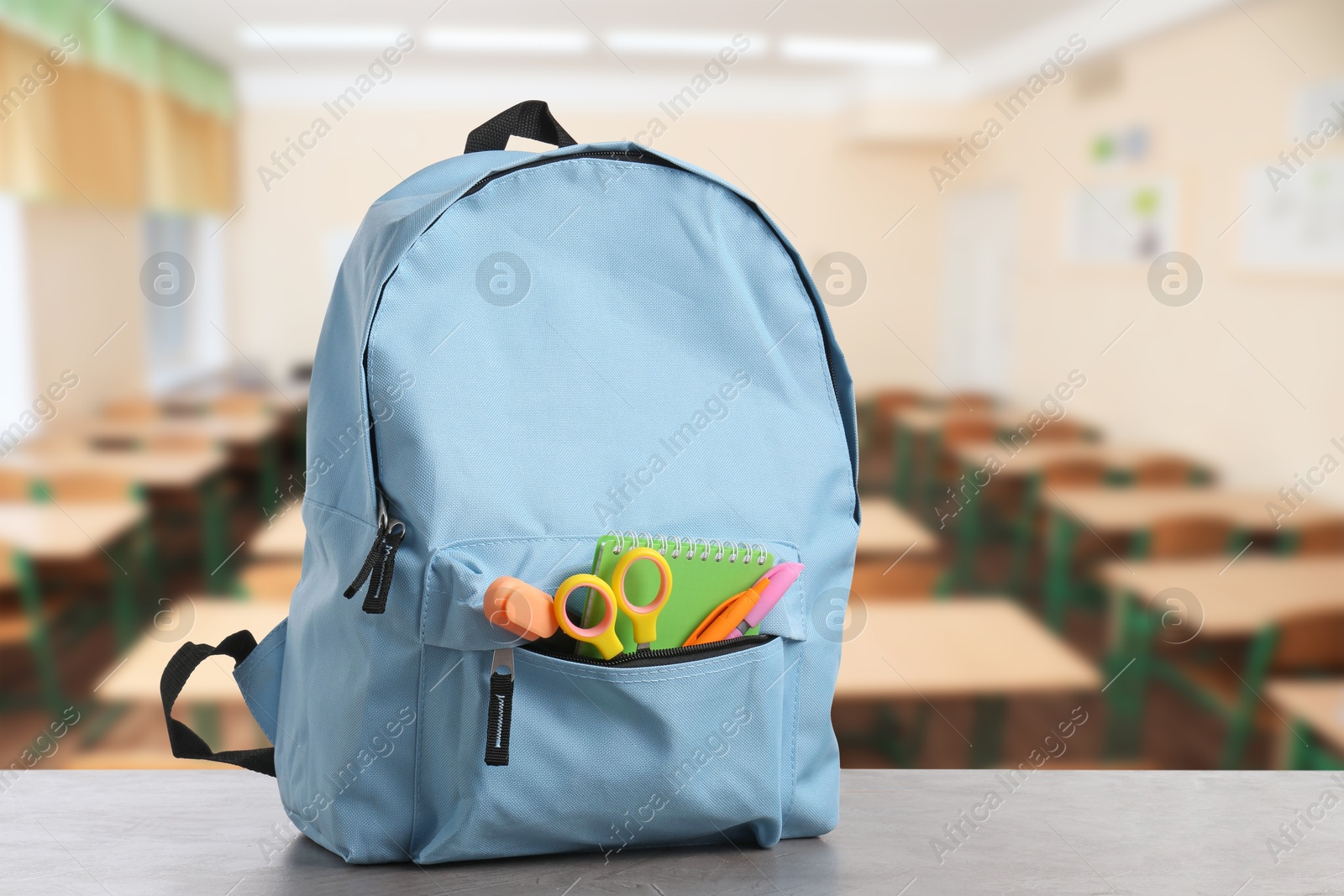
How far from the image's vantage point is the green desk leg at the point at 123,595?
3377 millimetres

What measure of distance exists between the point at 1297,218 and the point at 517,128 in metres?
2.85

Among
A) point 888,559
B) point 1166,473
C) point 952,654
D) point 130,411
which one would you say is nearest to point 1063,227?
point 1166,473

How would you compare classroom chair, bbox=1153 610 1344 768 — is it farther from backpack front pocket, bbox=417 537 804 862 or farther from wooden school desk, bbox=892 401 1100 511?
backpack front pocket, bbox=417 537 804 862

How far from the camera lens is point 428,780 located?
438mm

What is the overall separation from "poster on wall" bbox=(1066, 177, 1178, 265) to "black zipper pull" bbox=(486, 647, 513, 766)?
341cm

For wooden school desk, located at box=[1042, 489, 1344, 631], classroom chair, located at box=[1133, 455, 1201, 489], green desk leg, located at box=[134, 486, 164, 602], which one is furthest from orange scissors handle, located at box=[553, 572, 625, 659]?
green desk leg, located at box=[134, 486, 164, 602]

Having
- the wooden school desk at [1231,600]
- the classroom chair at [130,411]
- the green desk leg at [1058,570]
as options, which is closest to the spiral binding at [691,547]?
the wooden school desk at [1231,600]

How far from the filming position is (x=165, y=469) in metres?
2.81

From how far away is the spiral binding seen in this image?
1.36 ft

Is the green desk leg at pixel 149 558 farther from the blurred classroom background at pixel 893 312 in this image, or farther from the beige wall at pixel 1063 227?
the beige wall at pixel 1063 227

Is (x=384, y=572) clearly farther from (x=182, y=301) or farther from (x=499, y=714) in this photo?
(x=182, y=301)

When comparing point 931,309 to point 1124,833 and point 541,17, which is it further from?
point 1124,833

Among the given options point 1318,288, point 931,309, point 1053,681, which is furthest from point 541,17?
point 1053,681

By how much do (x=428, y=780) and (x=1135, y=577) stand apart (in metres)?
1.91
